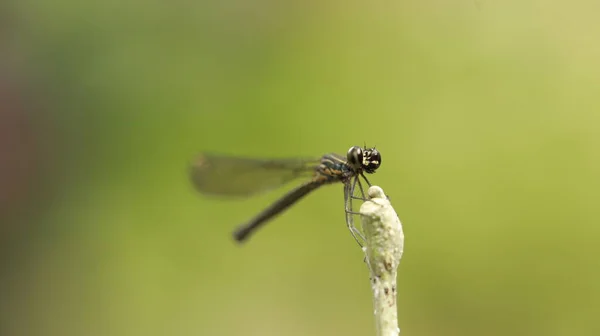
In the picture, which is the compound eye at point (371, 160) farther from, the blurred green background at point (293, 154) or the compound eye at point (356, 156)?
the blurred green background at point (293, 154)

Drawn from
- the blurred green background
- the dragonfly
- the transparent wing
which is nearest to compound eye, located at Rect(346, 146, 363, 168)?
the dragonfly

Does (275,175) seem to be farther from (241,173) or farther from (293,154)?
(293,154)

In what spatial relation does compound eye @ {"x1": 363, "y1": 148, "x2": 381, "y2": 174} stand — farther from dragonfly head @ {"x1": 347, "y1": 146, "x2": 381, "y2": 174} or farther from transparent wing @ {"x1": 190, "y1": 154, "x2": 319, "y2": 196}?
transparent wing @ {"x1": 190, "y1": 154, "x2": 319, "y2": 196}

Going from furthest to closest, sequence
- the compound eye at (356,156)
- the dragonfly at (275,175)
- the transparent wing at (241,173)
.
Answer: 1. the transparent wing at (241,173)
2. the dragonfly at (275,175)
3. the compound eye at (356,156)

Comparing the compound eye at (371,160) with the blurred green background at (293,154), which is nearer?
the compound eye at (371,160)

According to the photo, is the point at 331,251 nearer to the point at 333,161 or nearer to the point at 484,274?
the point at 484,274

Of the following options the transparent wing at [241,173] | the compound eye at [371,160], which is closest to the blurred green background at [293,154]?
the transparent wing at [241,173]
